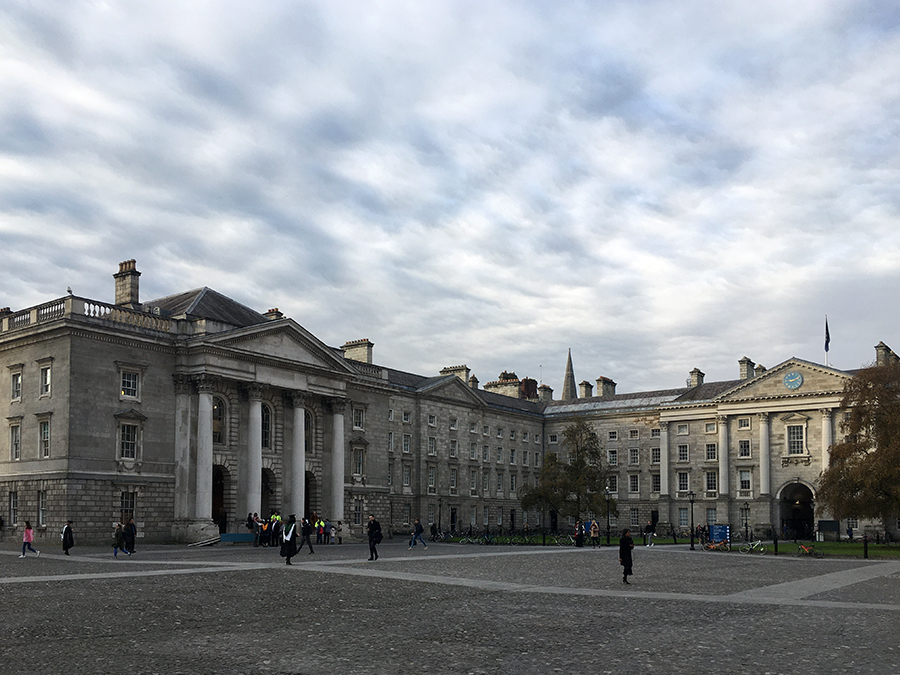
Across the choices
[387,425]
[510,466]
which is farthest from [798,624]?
[510,466]

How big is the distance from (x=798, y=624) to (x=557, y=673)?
717cm

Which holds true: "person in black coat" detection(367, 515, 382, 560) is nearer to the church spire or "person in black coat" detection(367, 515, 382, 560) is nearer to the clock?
the clock

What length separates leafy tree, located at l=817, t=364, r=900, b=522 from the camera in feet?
165

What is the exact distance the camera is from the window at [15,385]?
158 feet

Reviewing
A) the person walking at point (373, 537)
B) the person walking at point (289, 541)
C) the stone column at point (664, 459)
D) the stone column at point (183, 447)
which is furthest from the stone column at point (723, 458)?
the person walking at point (289, 541)

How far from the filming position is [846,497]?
52.5 metres

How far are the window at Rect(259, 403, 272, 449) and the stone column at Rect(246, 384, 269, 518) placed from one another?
1.95 m

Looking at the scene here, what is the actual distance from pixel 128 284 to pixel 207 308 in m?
4.62

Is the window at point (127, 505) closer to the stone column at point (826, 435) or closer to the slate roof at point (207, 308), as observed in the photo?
the slate roof at point (207, 308)

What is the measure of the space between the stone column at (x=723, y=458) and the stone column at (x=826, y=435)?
822 cm

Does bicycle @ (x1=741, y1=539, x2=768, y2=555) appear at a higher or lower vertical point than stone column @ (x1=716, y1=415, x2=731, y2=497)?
lower

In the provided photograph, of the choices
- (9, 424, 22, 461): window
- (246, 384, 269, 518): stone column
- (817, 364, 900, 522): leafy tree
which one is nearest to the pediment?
(246, 384, 269, 518): stone column

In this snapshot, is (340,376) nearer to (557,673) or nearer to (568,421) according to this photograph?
(568,421)

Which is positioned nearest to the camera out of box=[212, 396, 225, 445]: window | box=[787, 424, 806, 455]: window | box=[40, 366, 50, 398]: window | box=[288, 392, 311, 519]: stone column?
box=[40, 366, 50, 398]: window
